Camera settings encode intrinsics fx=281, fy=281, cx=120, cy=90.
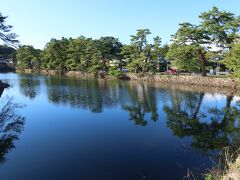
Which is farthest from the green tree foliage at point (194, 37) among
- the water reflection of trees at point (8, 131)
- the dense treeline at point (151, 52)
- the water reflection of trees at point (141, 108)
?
the water reflection of trees at point (8, 131)

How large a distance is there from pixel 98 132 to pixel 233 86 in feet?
101

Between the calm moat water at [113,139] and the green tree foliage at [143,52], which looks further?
the green tree foliage at [143,52]

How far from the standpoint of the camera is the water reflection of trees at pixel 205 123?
15383 millimetres

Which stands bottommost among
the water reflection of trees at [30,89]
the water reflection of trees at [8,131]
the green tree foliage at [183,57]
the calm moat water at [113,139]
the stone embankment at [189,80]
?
the calm moat water at [113,139]

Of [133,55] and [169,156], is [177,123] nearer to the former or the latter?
[169,156]

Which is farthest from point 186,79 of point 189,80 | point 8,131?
point 8,131

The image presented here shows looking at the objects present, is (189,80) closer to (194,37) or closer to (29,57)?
(194,37)

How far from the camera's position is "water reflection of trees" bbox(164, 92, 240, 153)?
50.5 ft

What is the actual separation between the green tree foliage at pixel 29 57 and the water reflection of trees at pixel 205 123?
7010cm

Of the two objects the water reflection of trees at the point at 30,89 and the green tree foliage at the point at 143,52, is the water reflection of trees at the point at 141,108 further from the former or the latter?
the green tree foliage at the point at 143,52

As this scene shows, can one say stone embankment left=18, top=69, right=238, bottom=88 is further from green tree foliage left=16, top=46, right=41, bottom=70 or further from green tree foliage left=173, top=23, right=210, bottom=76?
green tree foliage left=16, top=46, right=41, bottom=70

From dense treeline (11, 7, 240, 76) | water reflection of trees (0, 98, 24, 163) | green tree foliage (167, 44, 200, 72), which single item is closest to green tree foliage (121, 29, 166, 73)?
dense treeline (11, 7, 240, 76)

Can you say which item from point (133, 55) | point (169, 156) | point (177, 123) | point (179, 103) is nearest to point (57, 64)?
point (133, 55)

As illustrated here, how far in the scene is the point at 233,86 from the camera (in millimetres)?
41812
